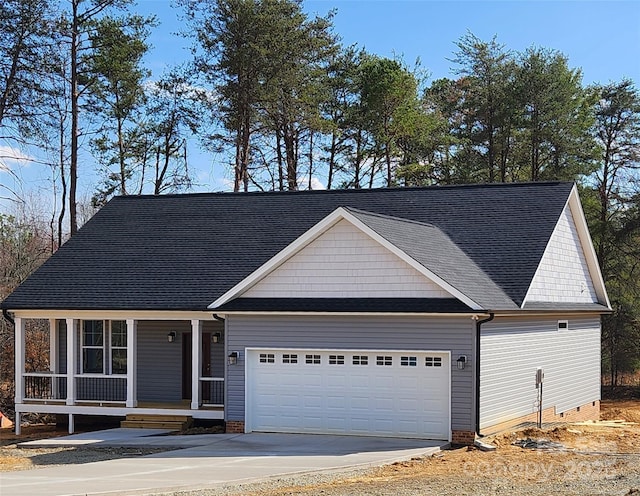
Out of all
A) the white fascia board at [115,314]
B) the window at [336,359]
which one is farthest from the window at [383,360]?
the white fascia board at [115,314]

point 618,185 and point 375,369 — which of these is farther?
point 618,185

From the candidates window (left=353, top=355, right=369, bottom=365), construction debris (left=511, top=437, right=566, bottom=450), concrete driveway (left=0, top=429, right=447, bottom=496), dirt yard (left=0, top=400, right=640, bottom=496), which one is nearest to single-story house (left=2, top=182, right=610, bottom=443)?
window (left=353, top=355, right=369, bottom=365)

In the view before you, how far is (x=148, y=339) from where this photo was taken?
23.9 meters

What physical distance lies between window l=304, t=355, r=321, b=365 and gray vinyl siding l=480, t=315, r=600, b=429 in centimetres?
350

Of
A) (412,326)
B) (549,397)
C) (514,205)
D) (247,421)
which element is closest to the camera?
(412,326)

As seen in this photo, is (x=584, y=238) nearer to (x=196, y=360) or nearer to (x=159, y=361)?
(x=196, y=360)

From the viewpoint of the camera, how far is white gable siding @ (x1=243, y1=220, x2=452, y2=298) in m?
19.5

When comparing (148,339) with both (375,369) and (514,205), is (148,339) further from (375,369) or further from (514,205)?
(514,205)

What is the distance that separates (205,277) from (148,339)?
2467mm

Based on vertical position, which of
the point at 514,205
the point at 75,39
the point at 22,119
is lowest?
the point at 514,205

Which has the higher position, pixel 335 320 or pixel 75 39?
pixel 75 39

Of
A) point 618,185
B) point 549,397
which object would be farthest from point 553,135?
point 549,397

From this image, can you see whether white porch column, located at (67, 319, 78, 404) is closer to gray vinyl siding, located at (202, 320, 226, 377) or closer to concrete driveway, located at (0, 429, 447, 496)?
concrete driveway, located at (0, 429, 447, 496)

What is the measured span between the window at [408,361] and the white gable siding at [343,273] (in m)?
1.28
